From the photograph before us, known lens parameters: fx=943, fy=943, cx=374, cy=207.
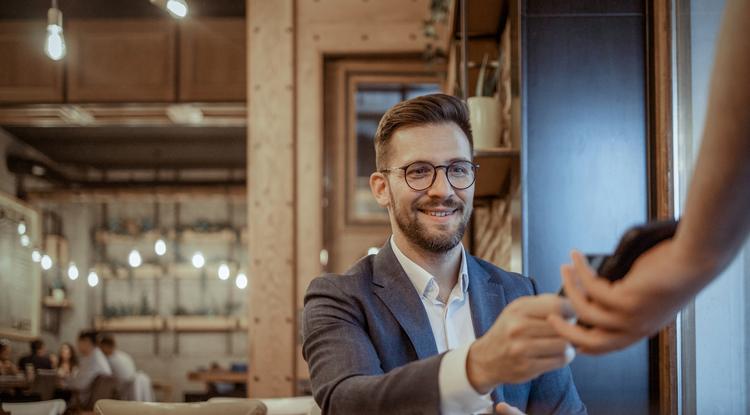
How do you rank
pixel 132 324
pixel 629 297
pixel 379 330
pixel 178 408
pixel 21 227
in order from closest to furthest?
pixel 629 297, pixel 379 330, pixel 178 408, pixel 21 227, pixel 132 324

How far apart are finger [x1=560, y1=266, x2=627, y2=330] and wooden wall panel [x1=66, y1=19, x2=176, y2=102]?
6343 mm

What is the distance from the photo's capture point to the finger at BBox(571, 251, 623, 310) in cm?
110

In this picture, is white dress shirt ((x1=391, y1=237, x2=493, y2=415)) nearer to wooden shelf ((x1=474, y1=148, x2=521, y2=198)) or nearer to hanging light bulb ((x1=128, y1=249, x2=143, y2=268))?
wooden shelf ((x1=474, y1=148, x2=521, y2=198))

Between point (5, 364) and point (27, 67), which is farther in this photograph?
point (5, 364)

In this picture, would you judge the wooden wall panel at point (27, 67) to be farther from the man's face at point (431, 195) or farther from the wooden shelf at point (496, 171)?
the man's face at point (431, 195)

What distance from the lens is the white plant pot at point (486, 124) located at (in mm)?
3502

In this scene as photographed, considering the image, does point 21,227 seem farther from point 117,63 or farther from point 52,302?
point 117,63

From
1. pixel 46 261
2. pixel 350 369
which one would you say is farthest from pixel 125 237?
pixel 350 369

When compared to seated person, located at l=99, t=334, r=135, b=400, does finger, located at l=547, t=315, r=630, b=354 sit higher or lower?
higher

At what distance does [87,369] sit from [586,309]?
10.1 m

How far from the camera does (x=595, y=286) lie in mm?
1131

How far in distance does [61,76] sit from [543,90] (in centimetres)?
518

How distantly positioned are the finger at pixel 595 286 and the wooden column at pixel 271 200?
5007 millimetres

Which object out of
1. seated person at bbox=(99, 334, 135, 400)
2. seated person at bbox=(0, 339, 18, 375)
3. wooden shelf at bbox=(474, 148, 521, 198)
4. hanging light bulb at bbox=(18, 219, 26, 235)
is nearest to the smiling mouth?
wooden shelf at bbox=(474, 148, 521, 198)
